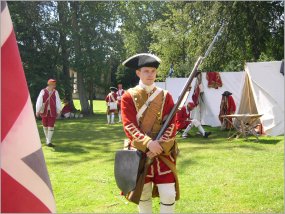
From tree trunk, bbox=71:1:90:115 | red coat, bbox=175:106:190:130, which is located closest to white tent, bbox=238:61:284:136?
red coat, bbox=175:106:190:130

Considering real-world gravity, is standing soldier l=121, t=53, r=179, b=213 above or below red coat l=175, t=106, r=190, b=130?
above

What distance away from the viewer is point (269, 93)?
11766mm

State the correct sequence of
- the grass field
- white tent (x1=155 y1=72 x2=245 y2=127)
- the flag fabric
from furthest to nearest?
white tent (x1=155 y1=72 x2=245 y2=127)
the grass field
the flag fabric

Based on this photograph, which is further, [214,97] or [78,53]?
[78,53]

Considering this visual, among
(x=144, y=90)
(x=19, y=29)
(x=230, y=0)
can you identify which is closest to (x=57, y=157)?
(x=144, y=90)

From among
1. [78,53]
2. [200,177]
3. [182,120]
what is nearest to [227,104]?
[182,120]

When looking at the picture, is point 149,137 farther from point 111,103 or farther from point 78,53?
point 78,53

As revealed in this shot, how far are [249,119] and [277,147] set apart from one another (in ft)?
8.71

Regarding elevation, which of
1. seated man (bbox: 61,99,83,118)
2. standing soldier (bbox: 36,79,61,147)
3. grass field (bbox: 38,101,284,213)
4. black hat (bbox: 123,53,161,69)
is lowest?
seated man (bbox: 61,99,83,118)

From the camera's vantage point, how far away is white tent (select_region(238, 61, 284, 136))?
38.2 feet

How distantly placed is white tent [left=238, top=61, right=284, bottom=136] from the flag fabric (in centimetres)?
1081

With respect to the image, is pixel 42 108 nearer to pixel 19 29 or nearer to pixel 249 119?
pixel 249 119

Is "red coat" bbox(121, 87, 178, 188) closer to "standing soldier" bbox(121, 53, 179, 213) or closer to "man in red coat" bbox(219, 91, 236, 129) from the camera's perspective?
"standing soldier" bbox(121, 53, 179, 213)

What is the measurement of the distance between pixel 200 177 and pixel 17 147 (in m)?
5.41
